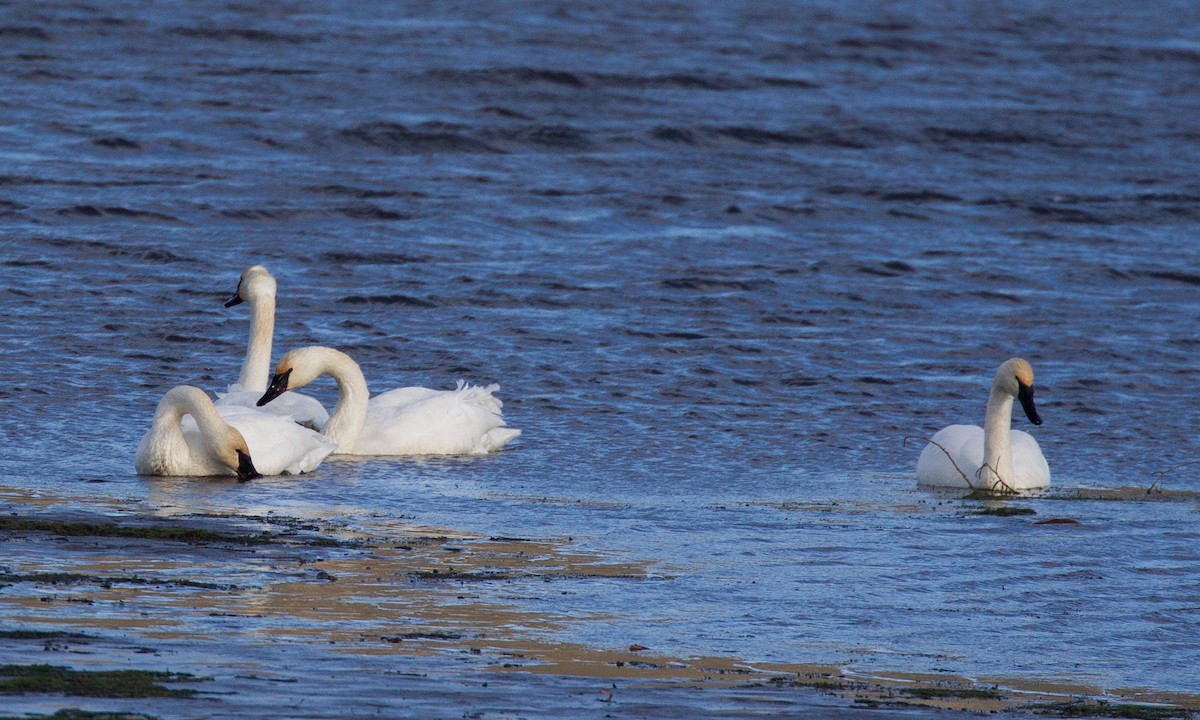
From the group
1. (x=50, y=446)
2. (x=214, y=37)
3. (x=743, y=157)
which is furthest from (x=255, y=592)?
(x=214, y=37)

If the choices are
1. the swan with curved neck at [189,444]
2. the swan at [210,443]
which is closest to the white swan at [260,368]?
the swan at [210,443]

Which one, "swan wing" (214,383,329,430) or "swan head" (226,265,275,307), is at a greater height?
"swan head" (226,265,275,307)

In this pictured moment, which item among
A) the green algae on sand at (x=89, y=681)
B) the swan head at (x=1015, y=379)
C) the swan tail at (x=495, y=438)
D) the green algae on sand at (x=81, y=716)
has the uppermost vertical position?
the green algae on sand at (x=81, y=716)

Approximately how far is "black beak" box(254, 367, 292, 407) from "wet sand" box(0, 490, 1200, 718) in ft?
12.6

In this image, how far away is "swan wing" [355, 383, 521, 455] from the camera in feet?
38.7

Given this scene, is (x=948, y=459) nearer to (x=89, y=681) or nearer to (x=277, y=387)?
(x=277, y=387)

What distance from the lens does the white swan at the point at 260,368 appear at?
472 inches

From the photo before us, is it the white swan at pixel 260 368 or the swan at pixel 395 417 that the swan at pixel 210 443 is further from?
Answer: the swan at pixel 395 417

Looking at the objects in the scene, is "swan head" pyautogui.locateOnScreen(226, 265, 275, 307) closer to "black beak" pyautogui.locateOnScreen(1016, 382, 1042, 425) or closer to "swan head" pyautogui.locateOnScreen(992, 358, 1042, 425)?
"swan head" pyautogui.locateOnScreen(992, 358, 1042, 425)

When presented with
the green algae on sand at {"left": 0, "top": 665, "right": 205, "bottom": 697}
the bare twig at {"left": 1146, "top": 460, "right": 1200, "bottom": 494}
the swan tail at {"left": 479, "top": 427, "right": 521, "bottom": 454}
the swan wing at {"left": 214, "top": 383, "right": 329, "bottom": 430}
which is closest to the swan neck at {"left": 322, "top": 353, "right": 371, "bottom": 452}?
the swan wing at {"left": 214, "top": 383, "right": 329, "bottom": 430}

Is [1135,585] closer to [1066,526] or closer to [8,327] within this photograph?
[1066,526]

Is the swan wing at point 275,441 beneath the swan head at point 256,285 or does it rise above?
beneath

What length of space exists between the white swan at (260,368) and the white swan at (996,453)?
3555mm

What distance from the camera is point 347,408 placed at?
38.5 ft
